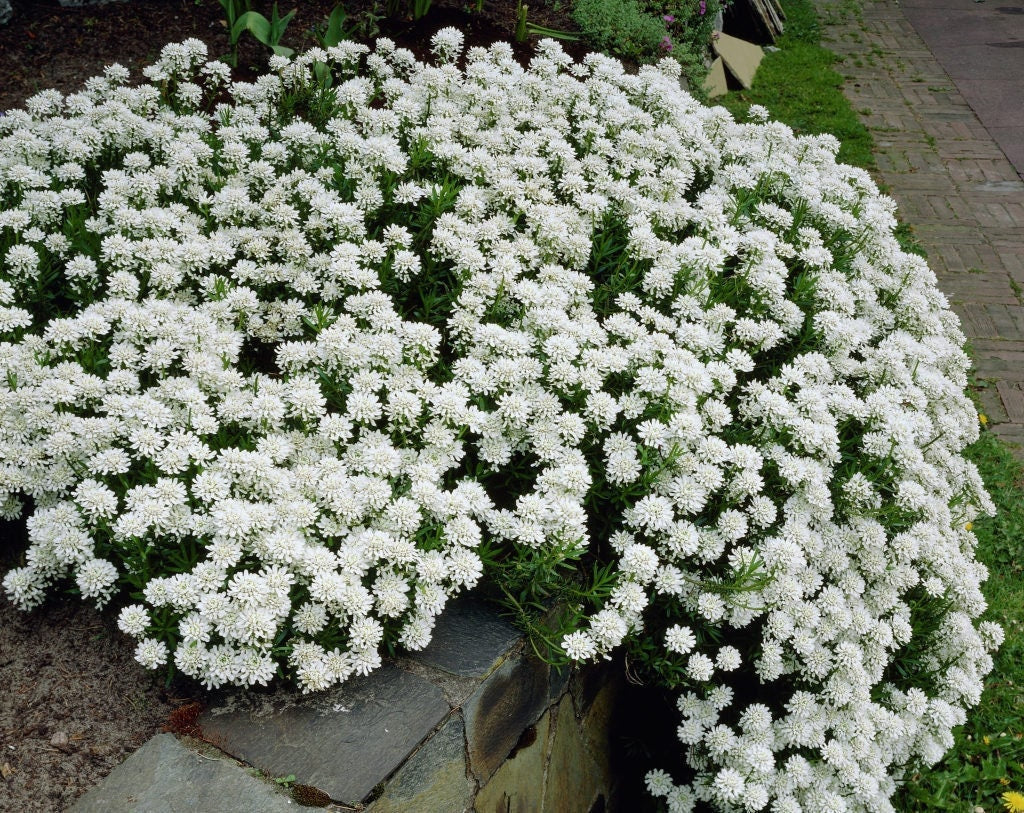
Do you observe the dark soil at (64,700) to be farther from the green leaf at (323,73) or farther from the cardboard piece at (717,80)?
the cardboard piece at (717,80)

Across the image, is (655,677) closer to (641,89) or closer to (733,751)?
(733,751)

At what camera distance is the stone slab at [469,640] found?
8.53 feet

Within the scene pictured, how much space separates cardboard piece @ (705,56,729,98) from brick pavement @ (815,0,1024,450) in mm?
1434

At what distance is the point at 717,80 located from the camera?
8.66 metres

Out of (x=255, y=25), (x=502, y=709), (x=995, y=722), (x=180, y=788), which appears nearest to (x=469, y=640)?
(x=502, y=709)

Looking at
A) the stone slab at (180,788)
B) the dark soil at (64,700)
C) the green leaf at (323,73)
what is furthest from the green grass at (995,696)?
the green leaf at (323,73)

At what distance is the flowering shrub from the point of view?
101 inches

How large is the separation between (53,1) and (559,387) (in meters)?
5.72

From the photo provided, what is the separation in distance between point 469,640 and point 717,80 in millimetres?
7506

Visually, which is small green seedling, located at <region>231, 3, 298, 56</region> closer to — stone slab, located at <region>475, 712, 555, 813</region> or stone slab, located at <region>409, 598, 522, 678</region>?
stone slab, located at <region>409, 598, 522, 678</region>

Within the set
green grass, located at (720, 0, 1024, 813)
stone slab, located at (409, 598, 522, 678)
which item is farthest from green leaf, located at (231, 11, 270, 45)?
green grass, located at (720, 0, 1024, 813)

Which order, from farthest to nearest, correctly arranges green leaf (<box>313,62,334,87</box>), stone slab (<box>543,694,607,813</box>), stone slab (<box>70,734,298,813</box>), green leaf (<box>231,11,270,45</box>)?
green leaf (<box>231,11,270,45</box>)
green leaf (<box>313,62,334,87</box>)
stone slab (<box>543,694,607,813</box>)
stone slab (<box>70,734,298,813</box>)

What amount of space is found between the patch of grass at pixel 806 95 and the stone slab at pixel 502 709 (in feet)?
21.4

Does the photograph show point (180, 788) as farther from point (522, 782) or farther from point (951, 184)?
point (951, 184)
